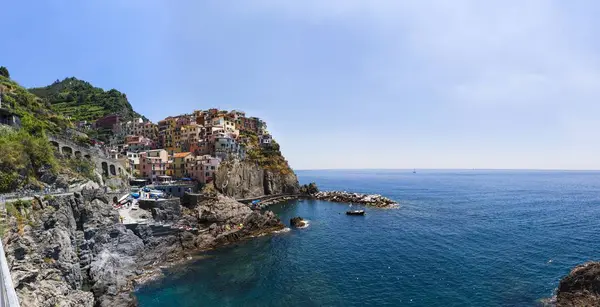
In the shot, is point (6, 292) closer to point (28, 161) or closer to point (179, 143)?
point (28, 161)

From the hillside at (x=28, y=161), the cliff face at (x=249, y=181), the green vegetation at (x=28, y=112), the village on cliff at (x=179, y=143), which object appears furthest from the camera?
the cliff face at (x=249, y=181)

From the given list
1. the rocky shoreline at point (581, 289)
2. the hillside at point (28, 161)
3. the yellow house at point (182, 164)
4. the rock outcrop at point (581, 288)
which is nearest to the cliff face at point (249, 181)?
the yellow house at point (182, 164)

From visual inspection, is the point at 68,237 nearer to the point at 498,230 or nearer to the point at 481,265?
the point at 481,265

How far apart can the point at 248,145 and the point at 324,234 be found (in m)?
57.8

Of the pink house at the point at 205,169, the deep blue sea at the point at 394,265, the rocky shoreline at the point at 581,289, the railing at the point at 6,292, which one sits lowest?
the deep blue sea at the point at 394,265

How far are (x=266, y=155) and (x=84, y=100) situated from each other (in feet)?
330

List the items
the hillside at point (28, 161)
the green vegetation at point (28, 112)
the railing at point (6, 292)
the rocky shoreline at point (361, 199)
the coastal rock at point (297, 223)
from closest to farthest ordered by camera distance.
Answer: the railing at point (6, 292)
the hillside at point (28, 161)
the green vegetation at point (28, 112)
the coastal rock at point (297, 223)
the rocky shoreline at point (361, 199)

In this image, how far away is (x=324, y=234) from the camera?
59.4 metres

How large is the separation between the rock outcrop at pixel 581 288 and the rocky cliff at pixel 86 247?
44941mm

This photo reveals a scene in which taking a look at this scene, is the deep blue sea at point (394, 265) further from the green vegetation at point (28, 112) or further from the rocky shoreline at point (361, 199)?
the green vegetation at point (28, 112)

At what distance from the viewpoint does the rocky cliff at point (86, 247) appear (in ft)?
77.2

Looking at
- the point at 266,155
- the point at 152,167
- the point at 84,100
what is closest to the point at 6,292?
the point at 152,167

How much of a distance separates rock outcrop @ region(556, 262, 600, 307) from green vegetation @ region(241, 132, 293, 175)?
84282 mm

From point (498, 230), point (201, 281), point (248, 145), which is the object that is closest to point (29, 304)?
point (201, 281)
